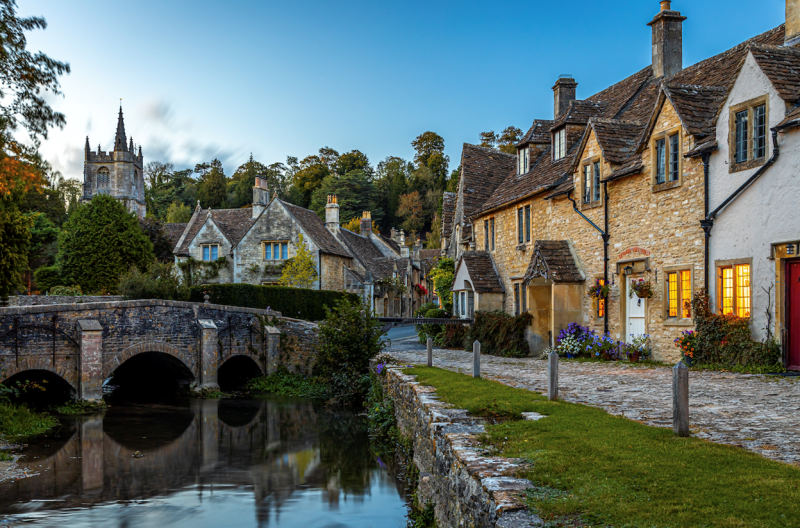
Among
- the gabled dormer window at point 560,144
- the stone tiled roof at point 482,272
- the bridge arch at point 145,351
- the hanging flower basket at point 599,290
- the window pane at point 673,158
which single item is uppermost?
the gabled dormer window at point 560,144

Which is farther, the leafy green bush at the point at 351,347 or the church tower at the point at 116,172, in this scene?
the church tower at the point at 116,172

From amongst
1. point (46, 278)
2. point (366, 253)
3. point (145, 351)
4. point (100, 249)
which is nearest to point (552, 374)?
point (145, 351)

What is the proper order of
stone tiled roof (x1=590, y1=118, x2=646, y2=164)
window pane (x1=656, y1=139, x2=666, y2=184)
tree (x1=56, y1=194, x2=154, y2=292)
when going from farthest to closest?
1. tree (x1=56, y1=194, x2=154, y2=292)
2. stone tiled roof (x1=590, y1=118, x2=646, y2=164)
3. window pane (x1=656, y1=139, x2=666, y2=184)

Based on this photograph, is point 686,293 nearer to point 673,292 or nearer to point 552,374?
point 673,292

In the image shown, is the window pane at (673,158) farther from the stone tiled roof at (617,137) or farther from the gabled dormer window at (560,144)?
the gabled dormer window at (560,144)

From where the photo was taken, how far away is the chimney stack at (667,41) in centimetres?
1944

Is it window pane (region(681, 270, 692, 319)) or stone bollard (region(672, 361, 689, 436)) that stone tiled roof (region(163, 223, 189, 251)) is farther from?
stone bollard (region(672, 361, 689, 436))

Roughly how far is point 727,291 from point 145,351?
17.7 metres

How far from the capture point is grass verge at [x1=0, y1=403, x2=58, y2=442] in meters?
15.3

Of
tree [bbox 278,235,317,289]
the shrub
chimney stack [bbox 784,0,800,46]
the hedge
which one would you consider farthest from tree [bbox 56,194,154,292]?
chimney stack [bbox 784,0,800,46]

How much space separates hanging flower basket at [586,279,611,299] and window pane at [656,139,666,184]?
349 centimetres

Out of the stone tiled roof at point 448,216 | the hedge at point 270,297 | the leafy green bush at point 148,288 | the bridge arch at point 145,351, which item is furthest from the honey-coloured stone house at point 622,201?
the leafy green bush at point 148,288

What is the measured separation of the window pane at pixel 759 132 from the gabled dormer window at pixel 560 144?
885cm

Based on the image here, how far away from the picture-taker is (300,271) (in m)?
39.7
